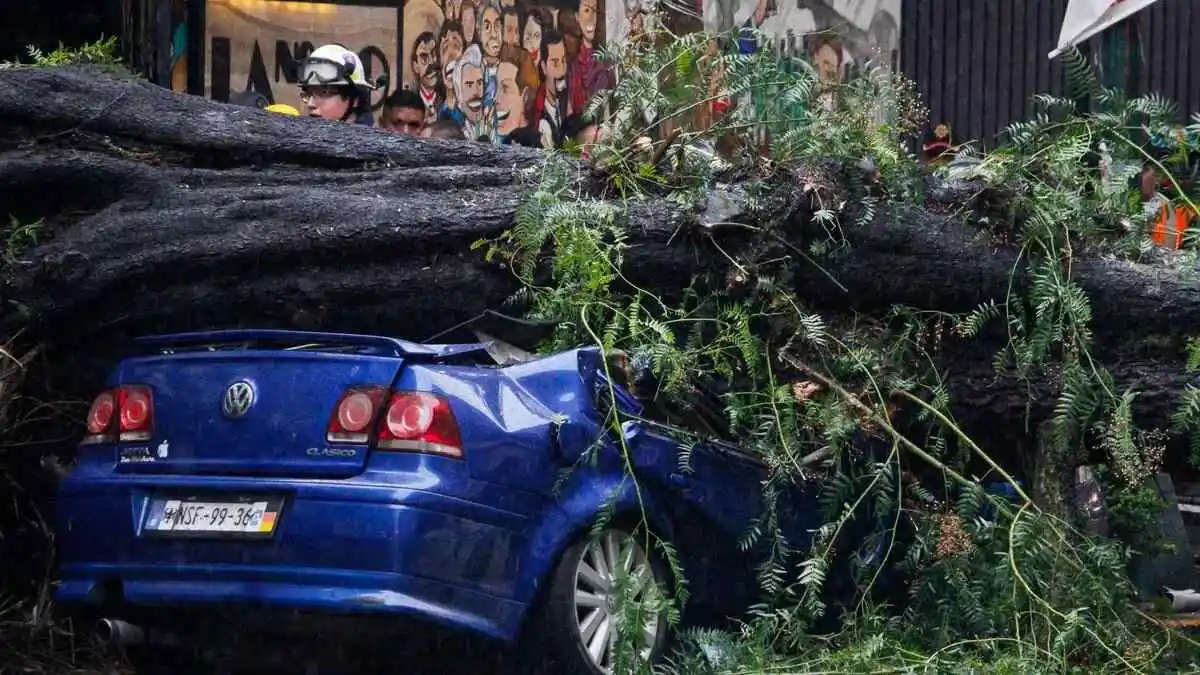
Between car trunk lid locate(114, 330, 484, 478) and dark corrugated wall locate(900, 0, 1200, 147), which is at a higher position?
dark corrugated wall locate(900, 0, 1200, 147)

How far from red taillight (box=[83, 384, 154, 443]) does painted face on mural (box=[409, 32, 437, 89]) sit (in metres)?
5.98

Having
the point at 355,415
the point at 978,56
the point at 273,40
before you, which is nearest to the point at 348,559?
the point at 355,415

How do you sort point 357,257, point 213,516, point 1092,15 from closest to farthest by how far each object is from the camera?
point 213,516
point 357,257
point 1092,15

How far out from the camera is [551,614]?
18.0 ft

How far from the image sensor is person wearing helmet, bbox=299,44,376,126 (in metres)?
8.41

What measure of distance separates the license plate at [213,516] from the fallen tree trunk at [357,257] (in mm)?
1090

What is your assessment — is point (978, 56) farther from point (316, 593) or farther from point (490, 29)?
point (316, 593)

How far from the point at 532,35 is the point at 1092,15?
3.80 meters

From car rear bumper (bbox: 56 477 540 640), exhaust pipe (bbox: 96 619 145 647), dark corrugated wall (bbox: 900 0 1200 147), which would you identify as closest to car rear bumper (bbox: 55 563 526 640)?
car rear bumper (bbox: 56 477 540 640)

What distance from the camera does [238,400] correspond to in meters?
5.54

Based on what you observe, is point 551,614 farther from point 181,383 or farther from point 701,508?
point 181,383

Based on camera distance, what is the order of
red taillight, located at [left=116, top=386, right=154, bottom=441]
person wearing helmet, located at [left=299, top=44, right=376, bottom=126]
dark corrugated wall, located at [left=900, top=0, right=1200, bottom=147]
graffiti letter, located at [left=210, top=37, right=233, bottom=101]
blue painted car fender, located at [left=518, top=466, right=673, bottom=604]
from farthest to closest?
dark corrugated wall, located at [left=900, top=0, right=1200, bottom=147], graffiti letter, located at [left=210, top=37, right=233, bottom=101], person wearing helmet, located at [left=299, top=44, right=376, bottom=126], red taillight, located at [left=116, top=386, right=154, bottom=441], blue painted car fender, located at [left=518, top=466, right=673, bottom=604]

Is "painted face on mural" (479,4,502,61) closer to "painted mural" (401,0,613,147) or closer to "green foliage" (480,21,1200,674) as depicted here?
"painted mural" (401,0,613,147)

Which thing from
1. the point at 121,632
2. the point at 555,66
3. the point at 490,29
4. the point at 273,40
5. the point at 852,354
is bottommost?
the point at 121,632
